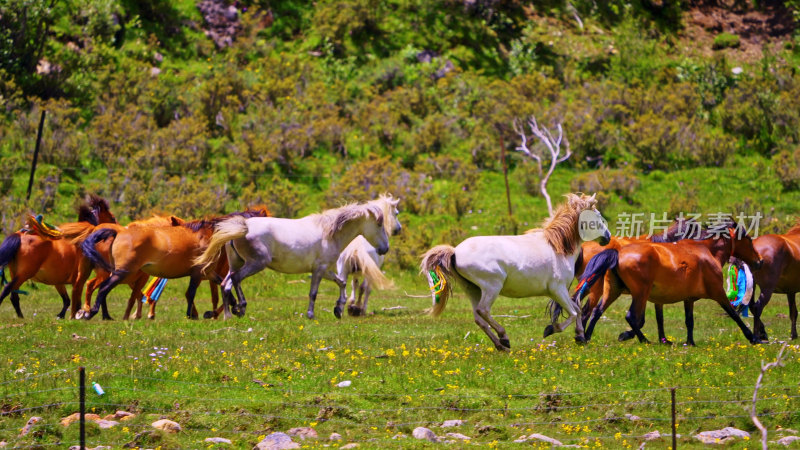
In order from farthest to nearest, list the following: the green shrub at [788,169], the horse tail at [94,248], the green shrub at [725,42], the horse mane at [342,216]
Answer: the green shrub at [725,42], the green shrub at [788,169], the horse mane at [342,216], the horse tail at [94,248]

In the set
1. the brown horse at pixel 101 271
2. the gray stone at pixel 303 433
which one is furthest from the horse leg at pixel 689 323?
the brown horse at pixel 101 271

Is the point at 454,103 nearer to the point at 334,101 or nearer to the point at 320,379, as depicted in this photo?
the point at 334,101

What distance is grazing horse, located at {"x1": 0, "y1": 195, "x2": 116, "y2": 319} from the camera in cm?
1692

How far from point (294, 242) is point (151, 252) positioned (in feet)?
8.75

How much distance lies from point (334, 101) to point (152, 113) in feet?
25.9

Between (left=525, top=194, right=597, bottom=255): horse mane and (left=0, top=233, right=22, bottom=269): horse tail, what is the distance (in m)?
9.50

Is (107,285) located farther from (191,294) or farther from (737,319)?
(737,319)

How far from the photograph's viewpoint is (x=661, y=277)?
14461mm

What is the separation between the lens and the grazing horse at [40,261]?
55.5 ft

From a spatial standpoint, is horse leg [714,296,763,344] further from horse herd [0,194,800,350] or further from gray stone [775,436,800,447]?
gray stone [775,436,800,447]

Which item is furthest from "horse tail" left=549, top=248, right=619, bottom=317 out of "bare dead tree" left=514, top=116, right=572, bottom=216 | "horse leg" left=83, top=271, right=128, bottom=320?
"bare dead tree" left=514, top=116, right=572, bottom=216

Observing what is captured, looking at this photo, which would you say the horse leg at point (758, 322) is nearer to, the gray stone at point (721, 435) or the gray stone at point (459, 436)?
the gray stone at point (721, 435)

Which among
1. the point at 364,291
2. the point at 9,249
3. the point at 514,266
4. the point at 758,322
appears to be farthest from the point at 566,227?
the point at 9,249

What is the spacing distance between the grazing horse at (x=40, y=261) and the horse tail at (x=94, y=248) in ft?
4.38
